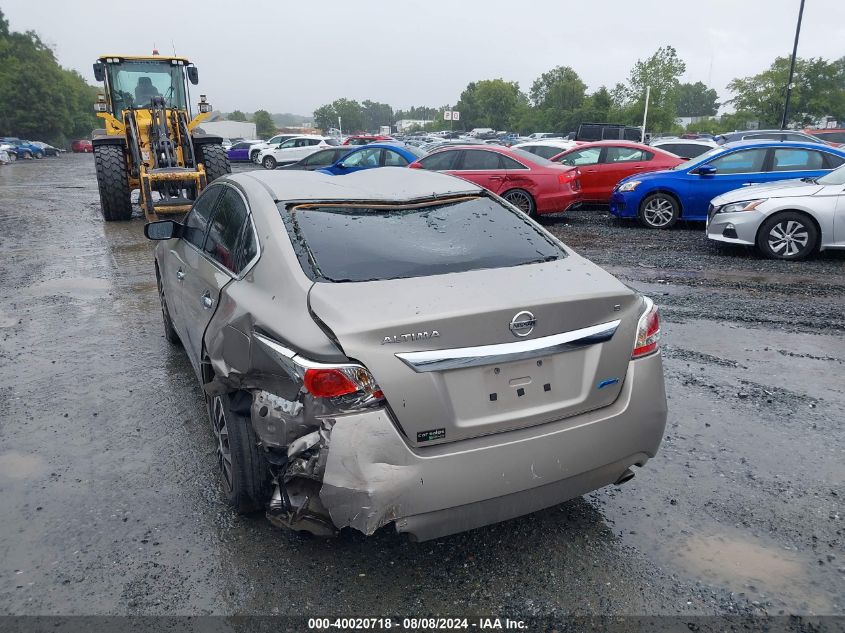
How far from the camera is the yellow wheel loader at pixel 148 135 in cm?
1305

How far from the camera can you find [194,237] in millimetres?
4352

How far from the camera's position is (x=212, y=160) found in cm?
1397

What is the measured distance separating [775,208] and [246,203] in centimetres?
792

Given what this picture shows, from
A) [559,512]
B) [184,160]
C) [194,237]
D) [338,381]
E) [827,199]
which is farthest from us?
[184,160]

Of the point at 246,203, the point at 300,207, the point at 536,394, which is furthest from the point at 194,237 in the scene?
the point at 536,394

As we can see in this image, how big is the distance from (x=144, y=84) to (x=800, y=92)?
42.8 m

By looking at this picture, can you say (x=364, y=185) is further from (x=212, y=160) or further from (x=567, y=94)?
(x=567, y=94)

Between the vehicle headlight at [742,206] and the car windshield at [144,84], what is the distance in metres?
11.1

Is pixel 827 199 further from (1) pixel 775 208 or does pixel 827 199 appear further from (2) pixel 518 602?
(2) pixel 518 602

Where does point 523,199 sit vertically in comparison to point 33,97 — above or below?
below

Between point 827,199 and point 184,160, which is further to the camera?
point 184,160

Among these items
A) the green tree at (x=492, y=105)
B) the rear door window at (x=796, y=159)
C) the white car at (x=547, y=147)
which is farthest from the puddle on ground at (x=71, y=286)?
the green tree at (x=492, y=105)

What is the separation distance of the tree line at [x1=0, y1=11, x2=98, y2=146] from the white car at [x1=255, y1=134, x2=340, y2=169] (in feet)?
161

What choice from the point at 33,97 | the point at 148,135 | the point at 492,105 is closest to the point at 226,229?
the point at 148,135
